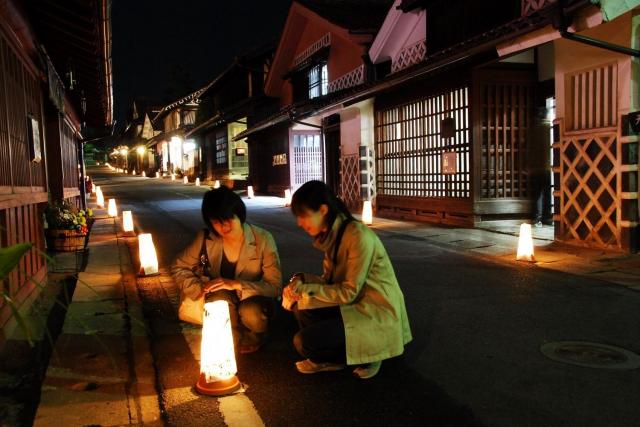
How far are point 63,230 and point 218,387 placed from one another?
7.66m

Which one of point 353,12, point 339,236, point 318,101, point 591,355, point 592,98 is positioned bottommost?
point 591,355

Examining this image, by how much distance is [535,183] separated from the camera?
14.7 m

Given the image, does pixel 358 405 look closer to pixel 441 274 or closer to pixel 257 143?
pixel 441 274

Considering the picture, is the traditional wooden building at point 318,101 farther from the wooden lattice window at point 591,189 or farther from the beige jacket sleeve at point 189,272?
the beige jacket sleeve at point 189,272

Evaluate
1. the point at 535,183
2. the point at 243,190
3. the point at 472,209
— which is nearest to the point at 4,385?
the point at 472,209

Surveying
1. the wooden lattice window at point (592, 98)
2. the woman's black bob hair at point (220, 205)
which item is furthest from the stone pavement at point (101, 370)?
the wooden lattice window at point (592, 98)

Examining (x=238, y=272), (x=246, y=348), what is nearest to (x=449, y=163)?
(x=238, y=272)

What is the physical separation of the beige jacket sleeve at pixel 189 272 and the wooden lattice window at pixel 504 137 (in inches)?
420

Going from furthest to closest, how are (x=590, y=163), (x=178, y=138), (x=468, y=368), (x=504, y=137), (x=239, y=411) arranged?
(x=178, y=138) → (x=504, y=137) → (x=590, y=163) → (x=468, y=368) → (x=239, y=411)

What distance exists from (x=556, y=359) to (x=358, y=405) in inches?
80.5

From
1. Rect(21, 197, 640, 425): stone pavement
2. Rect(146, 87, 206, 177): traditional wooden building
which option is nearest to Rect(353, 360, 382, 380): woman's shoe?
Rect(21, 197, 640, 425): stone pavement

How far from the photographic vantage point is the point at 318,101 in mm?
20344

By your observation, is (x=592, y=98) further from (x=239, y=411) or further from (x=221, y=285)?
(x=239, y=411)

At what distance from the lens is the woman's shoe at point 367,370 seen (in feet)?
14.8
